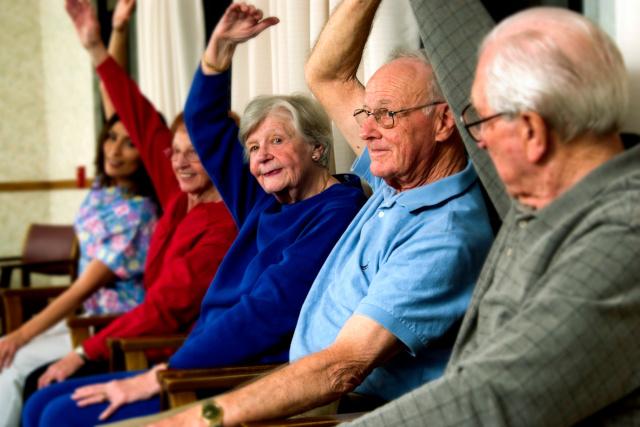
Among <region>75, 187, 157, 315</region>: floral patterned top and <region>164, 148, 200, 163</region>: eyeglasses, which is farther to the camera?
<region>75, 187, 157, 315</region>: floral patterned top

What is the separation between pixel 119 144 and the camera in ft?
10.9

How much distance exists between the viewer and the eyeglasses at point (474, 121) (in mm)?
1137

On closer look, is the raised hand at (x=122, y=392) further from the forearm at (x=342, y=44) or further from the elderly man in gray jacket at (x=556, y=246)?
the elderly man in gray jacket at (x=556, y=246)

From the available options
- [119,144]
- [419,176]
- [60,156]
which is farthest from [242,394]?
[60,156]

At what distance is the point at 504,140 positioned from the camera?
3.66 feet

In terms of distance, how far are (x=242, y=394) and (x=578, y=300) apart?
72 cm

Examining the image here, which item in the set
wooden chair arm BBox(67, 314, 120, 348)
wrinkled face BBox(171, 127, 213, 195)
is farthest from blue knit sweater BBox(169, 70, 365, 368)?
wooden chair arm BBox(67, 314, 120, 348)

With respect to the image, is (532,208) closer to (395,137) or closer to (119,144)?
(395,137)

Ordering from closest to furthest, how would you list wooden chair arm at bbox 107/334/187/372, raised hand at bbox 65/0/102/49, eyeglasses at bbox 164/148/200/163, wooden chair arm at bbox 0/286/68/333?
wooden chair arm at bbox 107/334/187/372 → eyeglasses at bbox 164/148/200/163 → raised hand at bbox 65/0/102/49 → wooden chair arm at bbox 0/286/68/333

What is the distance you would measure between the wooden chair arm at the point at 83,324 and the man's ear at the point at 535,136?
2.22 meters

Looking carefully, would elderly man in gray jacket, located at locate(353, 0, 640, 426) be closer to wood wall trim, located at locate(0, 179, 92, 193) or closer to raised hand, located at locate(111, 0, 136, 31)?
raised hand, located at locate(111, 0, 136, 31)

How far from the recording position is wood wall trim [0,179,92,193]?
619 centimetres

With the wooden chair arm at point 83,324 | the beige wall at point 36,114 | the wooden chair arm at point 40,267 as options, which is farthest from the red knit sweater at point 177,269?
the beige wall at point 36,114

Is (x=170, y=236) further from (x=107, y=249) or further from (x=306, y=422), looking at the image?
(x=306, y=422)
